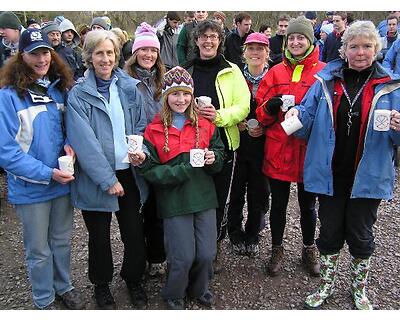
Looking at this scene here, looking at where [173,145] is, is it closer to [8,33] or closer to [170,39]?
[8,33]

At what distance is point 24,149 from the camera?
2.99 m

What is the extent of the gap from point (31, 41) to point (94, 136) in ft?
2.67

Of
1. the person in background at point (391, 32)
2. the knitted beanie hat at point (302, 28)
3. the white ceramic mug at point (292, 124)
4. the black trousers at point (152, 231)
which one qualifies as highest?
the person in background at point (391, 32)

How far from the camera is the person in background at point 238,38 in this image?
21.7 ft

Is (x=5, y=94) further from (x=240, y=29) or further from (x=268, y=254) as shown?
(x=240, y=29)

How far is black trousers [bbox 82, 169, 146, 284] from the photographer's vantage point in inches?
127

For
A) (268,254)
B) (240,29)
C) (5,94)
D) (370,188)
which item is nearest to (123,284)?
(268,254)

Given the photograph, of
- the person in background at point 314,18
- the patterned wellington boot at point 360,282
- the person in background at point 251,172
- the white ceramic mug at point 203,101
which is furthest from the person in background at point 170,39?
the patterned wellington boot at point 360,282

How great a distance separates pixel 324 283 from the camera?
11.4 ft

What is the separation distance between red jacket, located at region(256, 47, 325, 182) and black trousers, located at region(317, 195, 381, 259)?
15.1 inches

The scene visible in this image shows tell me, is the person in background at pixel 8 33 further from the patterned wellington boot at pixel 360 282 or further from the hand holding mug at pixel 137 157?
the patterned wellington boot at pixel 360 282

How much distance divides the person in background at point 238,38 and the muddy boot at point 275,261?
353 centimetres

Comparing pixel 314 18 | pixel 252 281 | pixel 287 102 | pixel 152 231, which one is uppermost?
pixel 314 18

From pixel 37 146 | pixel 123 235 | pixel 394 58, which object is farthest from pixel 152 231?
pixel 394 58
